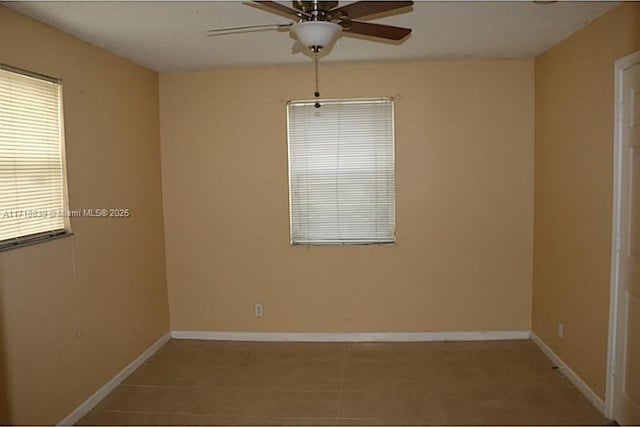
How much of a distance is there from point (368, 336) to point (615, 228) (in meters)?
2.20

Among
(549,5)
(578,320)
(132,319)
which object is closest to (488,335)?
(578,320)

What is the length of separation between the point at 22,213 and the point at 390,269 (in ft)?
9.21

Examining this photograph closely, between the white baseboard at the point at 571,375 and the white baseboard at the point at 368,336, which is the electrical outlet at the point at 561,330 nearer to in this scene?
the white baseboard at the point at 571,375

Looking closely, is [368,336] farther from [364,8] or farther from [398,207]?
[364,8]

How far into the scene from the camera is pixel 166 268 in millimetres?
4398

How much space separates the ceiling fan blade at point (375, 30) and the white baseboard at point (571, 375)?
2.54 metres

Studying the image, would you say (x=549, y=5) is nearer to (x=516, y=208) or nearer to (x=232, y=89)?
(x=516, y=208)

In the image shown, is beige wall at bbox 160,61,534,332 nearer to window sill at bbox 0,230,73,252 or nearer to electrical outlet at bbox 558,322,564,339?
electrical outlet at bbox 558,322,564,339

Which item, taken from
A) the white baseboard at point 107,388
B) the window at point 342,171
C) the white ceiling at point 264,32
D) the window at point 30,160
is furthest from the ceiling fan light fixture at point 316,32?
the white baseboard at point 107,388

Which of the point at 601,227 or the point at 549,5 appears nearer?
the point at 549,5

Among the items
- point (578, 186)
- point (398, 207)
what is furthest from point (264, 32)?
point (578, 186)

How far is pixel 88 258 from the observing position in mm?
3166

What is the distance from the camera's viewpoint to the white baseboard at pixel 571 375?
3.02 meters

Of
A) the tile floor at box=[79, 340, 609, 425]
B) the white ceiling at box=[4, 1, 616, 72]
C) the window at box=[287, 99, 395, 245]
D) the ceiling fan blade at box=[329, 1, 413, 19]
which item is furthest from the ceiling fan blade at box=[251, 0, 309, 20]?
the tile floor at box=[79, 340, 609, 425]
